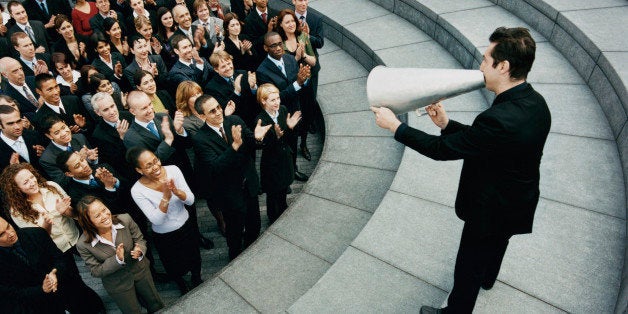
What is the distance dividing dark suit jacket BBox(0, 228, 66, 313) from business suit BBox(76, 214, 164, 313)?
273mm

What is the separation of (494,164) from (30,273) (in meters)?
3.80

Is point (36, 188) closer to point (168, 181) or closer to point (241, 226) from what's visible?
point (168, 181)

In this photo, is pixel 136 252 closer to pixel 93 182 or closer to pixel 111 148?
pixel 93 182

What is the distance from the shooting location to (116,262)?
3.91 metres

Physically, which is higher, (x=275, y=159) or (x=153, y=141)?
(x=153, y=141)

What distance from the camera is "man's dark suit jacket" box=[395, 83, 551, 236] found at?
246 cm

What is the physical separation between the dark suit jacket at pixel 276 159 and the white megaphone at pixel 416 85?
2169 mm

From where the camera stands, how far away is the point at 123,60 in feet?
21.8

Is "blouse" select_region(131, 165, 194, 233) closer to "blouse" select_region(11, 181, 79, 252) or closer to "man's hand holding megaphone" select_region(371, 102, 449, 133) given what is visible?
"blouse" select_region(11, 181, 79, 252)

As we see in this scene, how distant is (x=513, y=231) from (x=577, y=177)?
7.27 feet

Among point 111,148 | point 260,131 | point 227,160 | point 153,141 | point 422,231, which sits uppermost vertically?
point 260,131

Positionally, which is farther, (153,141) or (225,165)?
(153,141)

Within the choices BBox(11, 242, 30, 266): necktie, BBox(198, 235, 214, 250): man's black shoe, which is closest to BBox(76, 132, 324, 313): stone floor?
BBox(198, 235, 214, 250): man's black shoe

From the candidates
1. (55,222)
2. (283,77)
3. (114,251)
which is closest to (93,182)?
(55,222)
